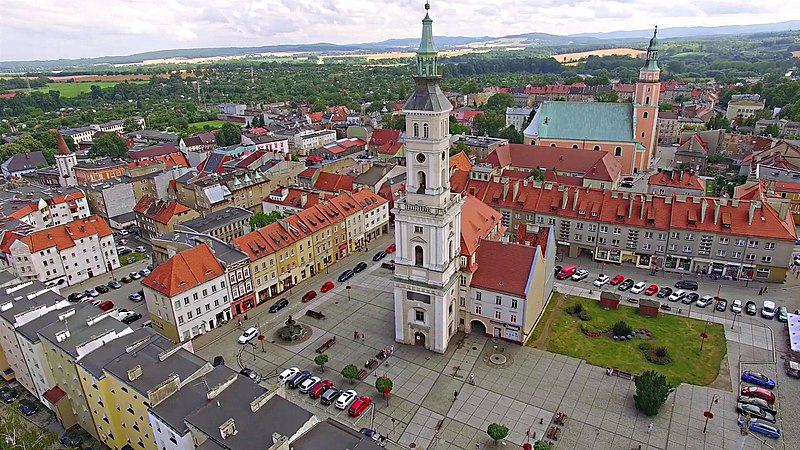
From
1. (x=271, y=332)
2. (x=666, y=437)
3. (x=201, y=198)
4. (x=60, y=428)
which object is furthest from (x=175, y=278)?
(x=666, y=437)

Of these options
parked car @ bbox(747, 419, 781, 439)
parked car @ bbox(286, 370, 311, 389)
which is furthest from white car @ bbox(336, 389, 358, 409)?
parked car @ bbox(747, 419, 781, 439)

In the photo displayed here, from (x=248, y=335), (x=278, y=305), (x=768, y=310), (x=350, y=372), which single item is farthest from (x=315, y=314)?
(x=768, y=310)

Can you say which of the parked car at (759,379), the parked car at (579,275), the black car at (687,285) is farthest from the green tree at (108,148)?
the parked car at (759,379)

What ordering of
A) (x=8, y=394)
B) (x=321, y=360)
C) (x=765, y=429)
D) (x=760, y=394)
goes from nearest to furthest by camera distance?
(x=765, y=429) < (x=760, y=394) < (x=8, y=394) < (x=321, y=360)

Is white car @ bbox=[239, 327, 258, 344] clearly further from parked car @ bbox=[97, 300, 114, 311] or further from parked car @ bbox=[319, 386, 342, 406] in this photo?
parked car @ bbox=[97, 300, 114, 311]

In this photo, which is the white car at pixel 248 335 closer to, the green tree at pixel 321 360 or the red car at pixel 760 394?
the green tree at pixel 321 360

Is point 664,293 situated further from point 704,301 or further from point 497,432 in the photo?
point 497,432
